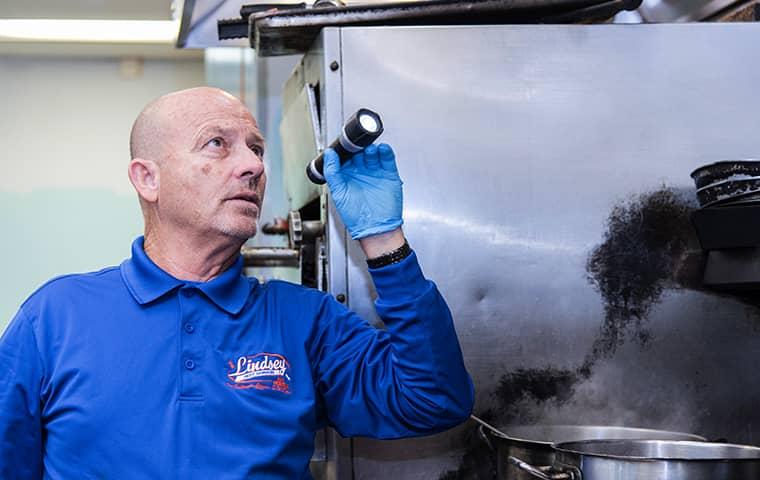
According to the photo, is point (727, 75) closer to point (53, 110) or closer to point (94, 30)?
point (94, 30)

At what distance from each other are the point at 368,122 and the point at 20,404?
75 centimetres

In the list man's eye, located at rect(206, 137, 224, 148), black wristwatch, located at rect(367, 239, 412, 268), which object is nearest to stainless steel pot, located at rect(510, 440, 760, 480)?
black wristwatch, located at rect(367, 239, 412, 268)

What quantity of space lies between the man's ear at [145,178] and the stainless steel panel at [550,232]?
1.16 feet

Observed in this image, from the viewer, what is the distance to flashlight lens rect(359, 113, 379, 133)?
1.54 metres

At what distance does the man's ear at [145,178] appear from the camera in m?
1.78

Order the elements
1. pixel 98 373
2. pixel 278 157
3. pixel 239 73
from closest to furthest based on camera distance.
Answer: pixel 98 373, pixel 278 157, pixel 239 73

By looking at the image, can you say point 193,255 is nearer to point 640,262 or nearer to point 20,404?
point 20,404

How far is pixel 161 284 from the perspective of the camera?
1.67 meters

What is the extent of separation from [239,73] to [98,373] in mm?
3045

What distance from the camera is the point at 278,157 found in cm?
415

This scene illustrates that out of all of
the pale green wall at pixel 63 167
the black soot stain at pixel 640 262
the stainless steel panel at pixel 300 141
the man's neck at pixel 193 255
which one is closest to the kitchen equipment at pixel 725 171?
the black soot stain at pixel 640 262

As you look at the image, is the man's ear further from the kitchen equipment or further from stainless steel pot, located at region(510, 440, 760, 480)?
the kitchen equipment

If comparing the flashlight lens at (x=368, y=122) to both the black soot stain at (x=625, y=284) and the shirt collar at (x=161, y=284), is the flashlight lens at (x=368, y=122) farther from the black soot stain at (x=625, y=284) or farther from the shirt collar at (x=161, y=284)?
the black soot stain at (x=625, y=284)

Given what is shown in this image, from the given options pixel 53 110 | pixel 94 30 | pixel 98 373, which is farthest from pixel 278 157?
pixel 98 373
